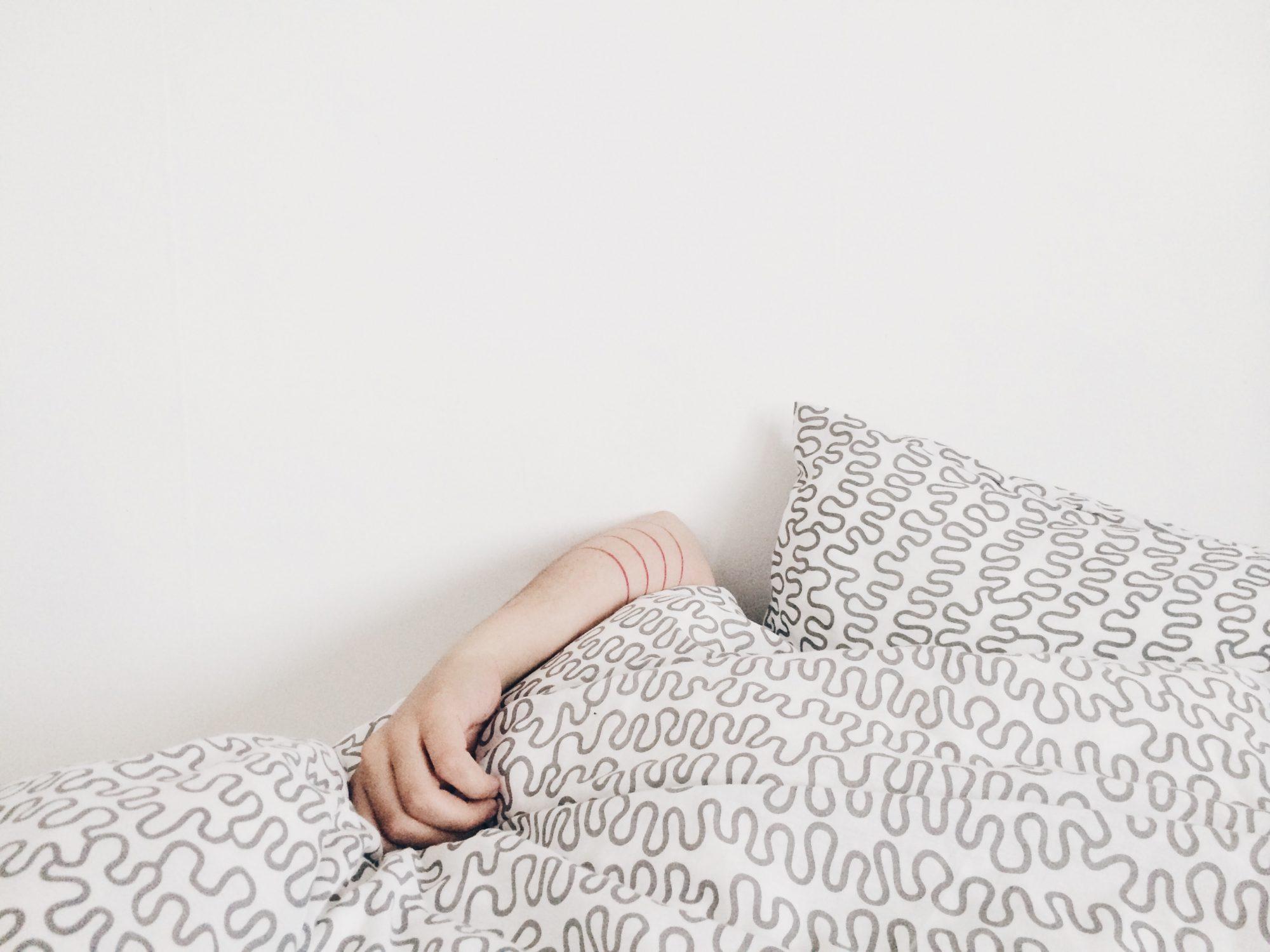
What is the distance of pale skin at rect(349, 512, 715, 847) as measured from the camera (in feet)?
2.62

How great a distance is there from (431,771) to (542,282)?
61 cm

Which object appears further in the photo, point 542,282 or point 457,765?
point 542,282

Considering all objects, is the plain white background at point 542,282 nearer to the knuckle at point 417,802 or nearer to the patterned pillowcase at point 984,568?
the patterned pillowcase at point 984,568

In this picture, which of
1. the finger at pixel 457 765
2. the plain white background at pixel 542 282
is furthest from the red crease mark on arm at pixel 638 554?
the finger at pixel 457 765

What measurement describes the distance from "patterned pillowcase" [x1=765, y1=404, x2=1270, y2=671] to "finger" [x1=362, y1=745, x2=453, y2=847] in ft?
1.43

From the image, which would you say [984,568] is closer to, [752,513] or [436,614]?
[752,513]

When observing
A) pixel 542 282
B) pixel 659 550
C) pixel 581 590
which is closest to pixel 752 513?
pixel 659 550

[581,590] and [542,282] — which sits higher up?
[542,282]

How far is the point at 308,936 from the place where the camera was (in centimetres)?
62

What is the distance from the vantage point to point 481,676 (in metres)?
0.88

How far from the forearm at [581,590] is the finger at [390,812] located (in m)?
0.12

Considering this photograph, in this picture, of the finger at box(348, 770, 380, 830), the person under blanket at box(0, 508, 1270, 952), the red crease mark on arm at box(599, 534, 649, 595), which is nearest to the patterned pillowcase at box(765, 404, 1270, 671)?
the person under blanket at box(0, 508, 1270, 952)

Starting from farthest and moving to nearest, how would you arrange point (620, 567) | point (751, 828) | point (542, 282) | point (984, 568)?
1. point (542, 282)
2. point (620, 567)
3. point (984, 568)
4. point (751, 828)

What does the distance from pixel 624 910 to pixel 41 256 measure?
104cm
